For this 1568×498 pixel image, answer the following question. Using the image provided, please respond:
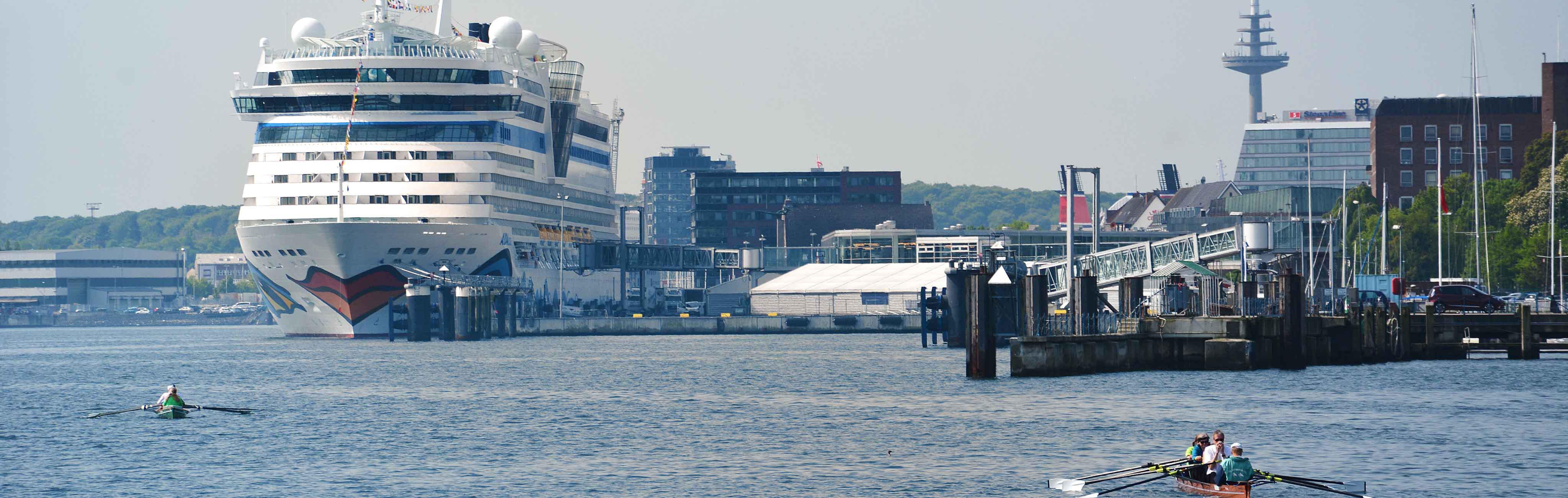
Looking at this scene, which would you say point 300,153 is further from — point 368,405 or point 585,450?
point 585,450

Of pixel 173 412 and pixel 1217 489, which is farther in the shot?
pixel 173 412

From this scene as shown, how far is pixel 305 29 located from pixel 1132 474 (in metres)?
90.4

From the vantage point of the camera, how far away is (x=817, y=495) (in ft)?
121

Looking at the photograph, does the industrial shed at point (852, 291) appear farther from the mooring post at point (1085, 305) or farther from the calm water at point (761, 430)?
the mooring post at point (1085, 305)

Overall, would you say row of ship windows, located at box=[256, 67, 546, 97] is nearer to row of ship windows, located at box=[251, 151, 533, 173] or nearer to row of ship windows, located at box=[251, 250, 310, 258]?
row of ship windows, located at box=[251, 151, 533, 173]

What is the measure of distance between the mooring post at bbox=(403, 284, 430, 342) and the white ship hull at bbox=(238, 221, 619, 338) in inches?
52.7

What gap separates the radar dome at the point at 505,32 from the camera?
410 feet

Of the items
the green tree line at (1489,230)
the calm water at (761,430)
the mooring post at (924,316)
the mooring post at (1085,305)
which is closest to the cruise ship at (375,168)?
the calm water at (761,430)

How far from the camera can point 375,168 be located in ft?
359

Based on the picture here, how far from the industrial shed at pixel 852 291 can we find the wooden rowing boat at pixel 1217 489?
3932 inches

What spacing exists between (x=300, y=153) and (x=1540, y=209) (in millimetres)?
77344

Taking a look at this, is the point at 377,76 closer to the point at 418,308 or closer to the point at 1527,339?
the point at 418,308

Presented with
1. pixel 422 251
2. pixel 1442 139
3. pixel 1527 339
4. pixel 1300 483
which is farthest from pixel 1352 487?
pixel 1442 139

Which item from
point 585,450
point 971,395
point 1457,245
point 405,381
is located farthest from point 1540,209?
point 585,450
